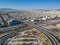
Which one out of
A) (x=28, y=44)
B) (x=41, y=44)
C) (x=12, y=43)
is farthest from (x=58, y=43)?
(x=12, y=43)

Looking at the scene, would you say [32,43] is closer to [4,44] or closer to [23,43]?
[23,43]

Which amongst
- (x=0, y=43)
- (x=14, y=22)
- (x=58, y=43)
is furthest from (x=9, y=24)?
(x=58, y=43)

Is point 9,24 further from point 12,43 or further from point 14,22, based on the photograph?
point 12,43

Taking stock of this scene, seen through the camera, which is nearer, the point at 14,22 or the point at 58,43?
the point at 58,43

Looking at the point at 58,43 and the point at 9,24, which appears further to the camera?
the point at 9,24

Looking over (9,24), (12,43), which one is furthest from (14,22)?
(12,43)

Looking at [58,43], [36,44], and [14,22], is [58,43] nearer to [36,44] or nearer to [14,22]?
[36,44]

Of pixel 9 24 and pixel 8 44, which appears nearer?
pixel 8 44
